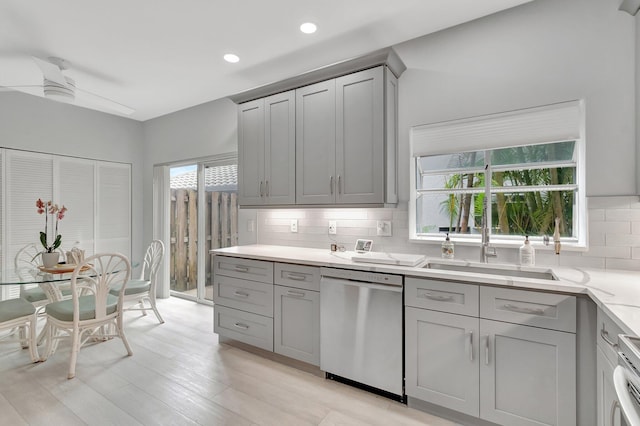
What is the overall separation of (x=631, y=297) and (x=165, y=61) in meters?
3.85

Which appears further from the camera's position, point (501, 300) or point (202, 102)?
point (202, 102)

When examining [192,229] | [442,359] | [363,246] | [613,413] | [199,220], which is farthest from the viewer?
[192,229]

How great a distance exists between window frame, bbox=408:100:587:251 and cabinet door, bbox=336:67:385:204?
404mm

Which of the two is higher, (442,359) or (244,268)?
(244,268)

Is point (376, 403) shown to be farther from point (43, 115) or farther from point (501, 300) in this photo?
point (43, 115)

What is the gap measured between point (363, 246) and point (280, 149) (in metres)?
1.24

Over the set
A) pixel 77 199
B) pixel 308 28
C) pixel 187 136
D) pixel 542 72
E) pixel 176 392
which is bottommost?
pixel 176 392

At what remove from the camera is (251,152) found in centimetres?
323

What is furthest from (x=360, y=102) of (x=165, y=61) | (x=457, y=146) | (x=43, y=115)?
(x=43, y=115)

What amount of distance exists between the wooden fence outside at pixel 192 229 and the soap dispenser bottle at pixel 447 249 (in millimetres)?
2651

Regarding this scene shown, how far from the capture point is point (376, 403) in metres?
2.10

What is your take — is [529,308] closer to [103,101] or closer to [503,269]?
[503,269]

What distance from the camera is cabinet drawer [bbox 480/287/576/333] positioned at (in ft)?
5.24

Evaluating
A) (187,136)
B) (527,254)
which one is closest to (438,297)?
(527,254)
